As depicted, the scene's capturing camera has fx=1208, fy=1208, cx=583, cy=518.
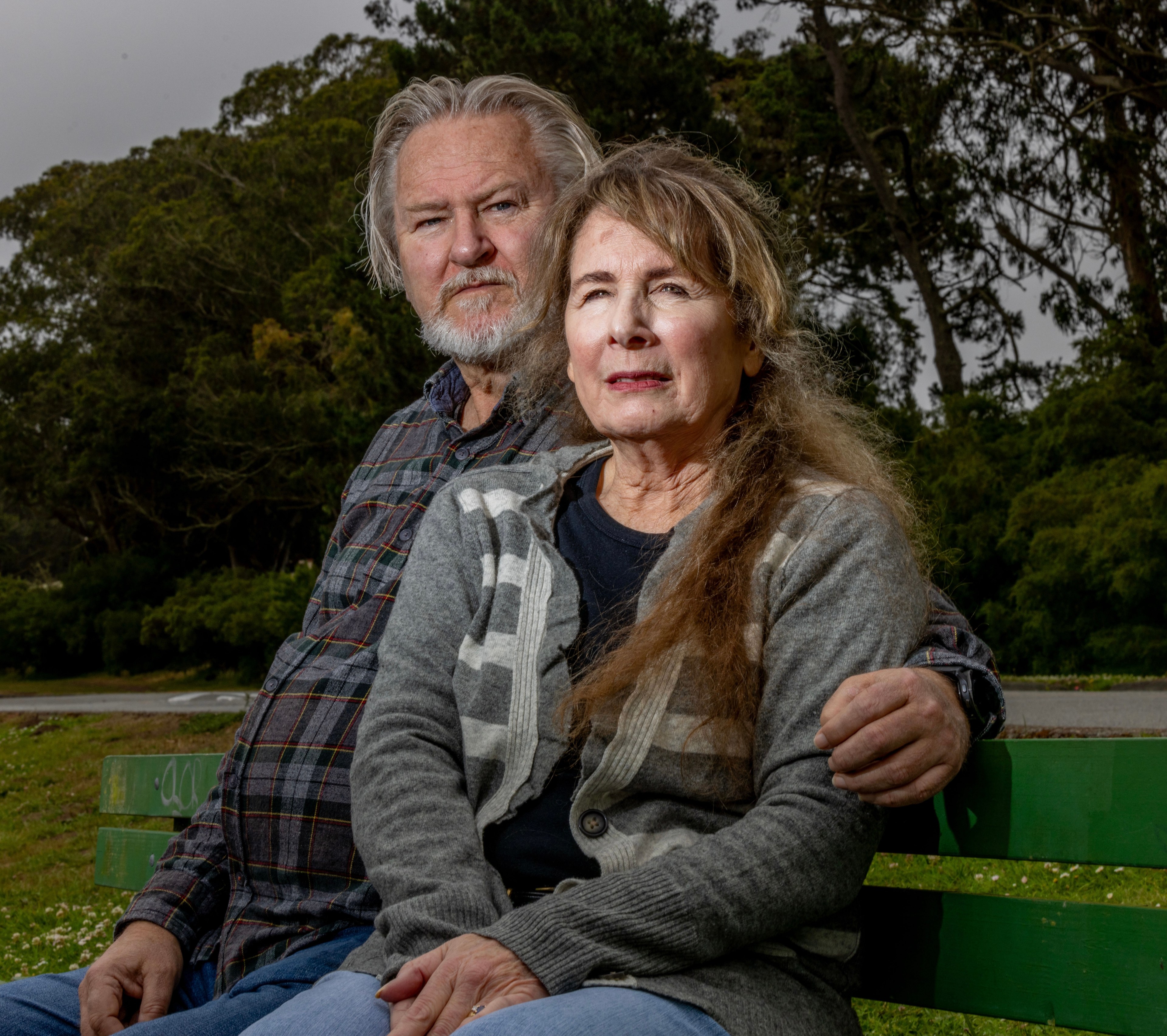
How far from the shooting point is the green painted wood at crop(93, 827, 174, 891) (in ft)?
9.96

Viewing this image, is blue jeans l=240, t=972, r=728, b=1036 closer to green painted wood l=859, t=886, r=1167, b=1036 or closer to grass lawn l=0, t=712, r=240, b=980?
green painted wood l=859, t=886, r=1167, b=1036

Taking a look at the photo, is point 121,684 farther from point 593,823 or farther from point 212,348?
point 593,823

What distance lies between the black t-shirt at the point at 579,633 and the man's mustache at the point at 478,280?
0.90 metres

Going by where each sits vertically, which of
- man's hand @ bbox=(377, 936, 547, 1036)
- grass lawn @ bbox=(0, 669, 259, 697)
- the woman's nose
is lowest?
grass lawn @ bbox=(0, 669, 259, 697)

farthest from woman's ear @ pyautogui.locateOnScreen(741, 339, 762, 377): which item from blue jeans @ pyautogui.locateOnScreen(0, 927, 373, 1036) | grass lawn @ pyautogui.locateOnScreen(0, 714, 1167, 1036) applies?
blue jeans @ pyautogui.locateOnScreen(0, 927, 373, 1036)

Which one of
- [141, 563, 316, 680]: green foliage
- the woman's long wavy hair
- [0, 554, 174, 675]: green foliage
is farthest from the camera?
[0, 554, 174, 675]: green foliage

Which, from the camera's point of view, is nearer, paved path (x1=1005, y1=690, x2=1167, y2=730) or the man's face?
the man's face

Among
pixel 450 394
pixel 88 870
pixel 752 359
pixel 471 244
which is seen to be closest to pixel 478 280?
pixel 471 244

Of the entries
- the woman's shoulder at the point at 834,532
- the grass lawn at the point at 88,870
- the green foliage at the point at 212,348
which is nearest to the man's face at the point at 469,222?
the woman's shoulder at the point at 834,532

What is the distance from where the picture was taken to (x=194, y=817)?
2.41 meters

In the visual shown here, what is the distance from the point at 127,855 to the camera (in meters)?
3.16

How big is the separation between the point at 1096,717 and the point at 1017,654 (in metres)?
5.42

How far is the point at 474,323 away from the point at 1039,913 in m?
1.73

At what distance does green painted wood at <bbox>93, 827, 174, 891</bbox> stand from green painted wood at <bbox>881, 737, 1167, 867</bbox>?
77.7 inches
